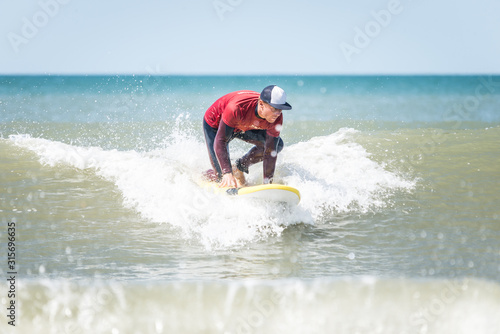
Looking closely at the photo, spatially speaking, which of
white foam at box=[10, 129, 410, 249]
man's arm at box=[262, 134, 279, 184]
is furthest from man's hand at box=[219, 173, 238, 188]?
man's arm at box=[262, 134, 279, 184]

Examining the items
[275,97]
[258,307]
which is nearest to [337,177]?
[275,97]

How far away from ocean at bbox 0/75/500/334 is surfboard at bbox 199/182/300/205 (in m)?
0.10

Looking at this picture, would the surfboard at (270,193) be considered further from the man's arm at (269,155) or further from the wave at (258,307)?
the wave at (258,307)

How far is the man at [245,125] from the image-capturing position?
16.8 feet

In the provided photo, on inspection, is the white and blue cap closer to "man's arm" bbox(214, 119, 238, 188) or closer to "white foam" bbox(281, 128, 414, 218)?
"man's arm" bbox(214, 119, 238, 188)

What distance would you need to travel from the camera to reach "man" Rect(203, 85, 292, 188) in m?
5.12

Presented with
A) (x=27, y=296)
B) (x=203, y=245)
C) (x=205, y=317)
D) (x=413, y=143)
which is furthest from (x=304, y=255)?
(x=413, y=143)

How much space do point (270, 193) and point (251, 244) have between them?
0.67m

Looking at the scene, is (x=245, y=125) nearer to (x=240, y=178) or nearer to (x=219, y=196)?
(x=219, y=196)

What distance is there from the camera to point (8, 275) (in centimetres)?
399

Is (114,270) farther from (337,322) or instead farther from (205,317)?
(337,322)

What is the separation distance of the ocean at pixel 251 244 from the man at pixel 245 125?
0.46 meters

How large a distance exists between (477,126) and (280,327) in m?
13.7

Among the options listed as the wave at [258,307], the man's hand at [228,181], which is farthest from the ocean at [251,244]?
the man's hand at [228,181]
